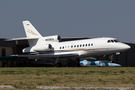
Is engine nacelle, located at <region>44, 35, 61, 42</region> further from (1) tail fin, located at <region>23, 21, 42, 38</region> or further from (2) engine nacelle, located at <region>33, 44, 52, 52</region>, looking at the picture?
(1) tail fin, located at <region>23, 21, 42, 38</region>

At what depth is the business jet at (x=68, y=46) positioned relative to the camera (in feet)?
135

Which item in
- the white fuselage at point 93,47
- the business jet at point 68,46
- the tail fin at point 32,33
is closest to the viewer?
the white fuselage at point 93,47

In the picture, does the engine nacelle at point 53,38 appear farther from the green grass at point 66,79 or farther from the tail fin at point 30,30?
the green grass at point 66,79

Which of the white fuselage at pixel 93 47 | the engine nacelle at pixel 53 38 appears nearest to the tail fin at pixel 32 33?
the engine nacelle at pixel 53 38

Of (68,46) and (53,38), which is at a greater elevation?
(53,38)

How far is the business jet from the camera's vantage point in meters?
41.1

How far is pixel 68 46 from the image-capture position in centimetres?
4441

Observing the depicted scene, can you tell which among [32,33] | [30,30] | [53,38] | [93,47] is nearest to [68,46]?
[53,38]

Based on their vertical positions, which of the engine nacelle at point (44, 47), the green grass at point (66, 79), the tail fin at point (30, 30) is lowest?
the green grass at point (66, 79)

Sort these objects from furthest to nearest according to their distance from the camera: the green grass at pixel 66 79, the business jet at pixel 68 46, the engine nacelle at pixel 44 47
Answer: the engine nacelle at pixel 44 47 → the business jet at pixel 68 46 → the green grass at pixel 66 79

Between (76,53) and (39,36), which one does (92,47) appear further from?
(39,36)

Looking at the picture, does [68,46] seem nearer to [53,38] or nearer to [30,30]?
[53,38]

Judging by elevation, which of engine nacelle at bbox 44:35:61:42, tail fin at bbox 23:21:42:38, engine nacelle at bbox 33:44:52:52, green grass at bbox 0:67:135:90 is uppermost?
tail fin at bbox 23:21:42:38

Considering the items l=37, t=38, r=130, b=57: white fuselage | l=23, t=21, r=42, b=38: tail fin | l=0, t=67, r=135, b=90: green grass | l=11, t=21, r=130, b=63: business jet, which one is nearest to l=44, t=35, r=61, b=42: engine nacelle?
l=11, t=21, r=130, b=63: business jet
